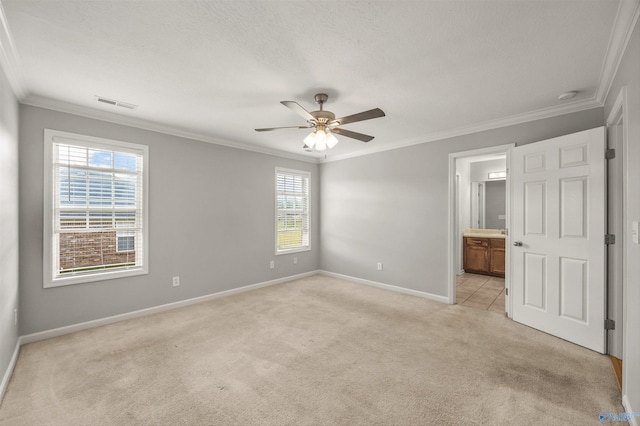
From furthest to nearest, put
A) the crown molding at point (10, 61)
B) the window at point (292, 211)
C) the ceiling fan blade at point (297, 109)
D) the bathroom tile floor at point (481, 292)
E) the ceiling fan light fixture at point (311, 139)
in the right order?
the window at point (292, 211), the bathroom tile floor at point (481, 292), the ceiling fan light fixture at point (311, 139), the ceiling fan blade at point (297, 109), the crown molding at point (10, 61)

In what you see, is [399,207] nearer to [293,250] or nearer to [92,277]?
[293,250]

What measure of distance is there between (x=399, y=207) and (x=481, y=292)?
2002mm

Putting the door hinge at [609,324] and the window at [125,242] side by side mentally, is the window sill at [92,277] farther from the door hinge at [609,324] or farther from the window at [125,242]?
the door hinge at [609,324]

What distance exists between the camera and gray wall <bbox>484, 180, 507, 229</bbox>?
A: 6387 millimetres

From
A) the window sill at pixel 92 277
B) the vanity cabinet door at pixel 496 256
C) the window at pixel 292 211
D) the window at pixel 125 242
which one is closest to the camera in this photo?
the window sill at pixel 92 277

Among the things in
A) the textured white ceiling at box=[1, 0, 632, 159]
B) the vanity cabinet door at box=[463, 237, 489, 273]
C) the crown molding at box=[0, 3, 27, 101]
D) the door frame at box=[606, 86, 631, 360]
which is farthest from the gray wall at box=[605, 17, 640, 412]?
the vanity cabinet door at box=[463, 237, 489, 273]

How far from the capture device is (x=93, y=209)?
3277 mm

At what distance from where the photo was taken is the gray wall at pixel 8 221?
215cm

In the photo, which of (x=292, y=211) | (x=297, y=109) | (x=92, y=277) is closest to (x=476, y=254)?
(x=292, y=211)

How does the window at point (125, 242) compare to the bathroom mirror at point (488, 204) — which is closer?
the window at point (125, 242)

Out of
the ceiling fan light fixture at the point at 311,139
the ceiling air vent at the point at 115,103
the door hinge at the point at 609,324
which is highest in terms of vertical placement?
the ceiling air vent at the point at 115,103

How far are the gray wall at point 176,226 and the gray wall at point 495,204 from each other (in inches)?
177

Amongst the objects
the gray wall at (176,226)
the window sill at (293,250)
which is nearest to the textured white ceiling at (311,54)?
the gray wall at (176,226)

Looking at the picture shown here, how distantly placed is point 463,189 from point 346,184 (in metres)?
2.72
